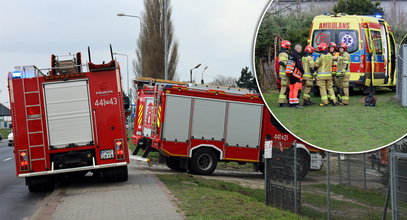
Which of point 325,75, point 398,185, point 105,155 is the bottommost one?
point 105,155

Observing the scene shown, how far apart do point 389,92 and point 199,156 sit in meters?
15.8

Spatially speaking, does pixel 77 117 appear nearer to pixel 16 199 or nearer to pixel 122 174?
pixel 122 174

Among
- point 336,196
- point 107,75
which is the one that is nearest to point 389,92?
point 336,196

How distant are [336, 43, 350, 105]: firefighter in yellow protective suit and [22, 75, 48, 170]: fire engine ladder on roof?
11.8m

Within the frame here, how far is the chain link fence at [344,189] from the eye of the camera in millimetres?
7848

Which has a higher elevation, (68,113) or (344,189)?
(68,113)

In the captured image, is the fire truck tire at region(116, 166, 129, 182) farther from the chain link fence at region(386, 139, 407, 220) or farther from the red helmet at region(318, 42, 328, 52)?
the red helmet at region(318, 42, 328, 52)

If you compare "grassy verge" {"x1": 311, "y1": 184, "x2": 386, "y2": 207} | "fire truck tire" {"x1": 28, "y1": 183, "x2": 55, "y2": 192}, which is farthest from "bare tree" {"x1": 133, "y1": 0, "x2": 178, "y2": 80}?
"grassy verge" {"x1": 311, "y1": 184, "x2": 386, "y2": 207}

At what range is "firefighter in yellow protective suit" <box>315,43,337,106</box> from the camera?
3213 mm

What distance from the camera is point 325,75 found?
10.8 feet

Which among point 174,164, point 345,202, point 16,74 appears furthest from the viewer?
point 174,164

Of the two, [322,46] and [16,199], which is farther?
[16,199]

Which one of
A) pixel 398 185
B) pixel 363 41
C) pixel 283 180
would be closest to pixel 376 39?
pixel 363 41

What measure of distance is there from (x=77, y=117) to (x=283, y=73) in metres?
11.6
